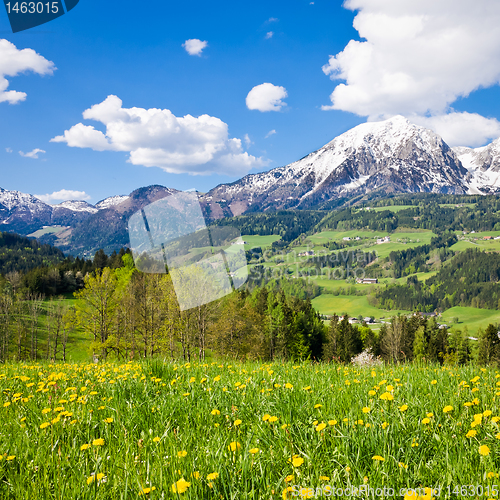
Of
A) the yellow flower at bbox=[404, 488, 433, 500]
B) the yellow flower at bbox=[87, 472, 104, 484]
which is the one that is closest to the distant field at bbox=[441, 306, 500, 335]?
the yellow flower at bbox=[404, 488, 433, 500]

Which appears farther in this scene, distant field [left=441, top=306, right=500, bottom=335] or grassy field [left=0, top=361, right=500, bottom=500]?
distant field [left=441, top=306, right=500, bottom=335]

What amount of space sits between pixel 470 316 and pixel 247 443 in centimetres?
22780

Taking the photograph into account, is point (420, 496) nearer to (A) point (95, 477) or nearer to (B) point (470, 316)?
(A) point (95, 477)

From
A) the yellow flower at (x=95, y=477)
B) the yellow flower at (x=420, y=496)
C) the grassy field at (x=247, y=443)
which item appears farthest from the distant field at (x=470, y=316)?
the yellow flower at (x=95, y=477)

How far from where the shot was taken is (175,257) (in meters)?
8.23

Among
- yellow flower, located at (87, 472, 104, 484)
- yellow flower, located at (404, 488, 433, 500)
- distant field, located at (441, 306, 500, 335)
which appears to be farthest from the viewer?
distant field, located at (441, 306, 500, 335)

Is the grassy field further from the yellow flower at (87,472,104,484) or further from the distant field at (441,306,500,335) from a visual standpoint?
the distant field at (441,306,500,335)

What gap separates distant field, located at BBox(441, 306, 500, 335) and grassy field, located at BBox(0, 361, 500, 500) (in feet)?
649

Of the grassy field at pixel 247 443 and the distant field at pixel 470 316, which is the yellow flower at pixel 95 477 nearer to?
the grassy field at pixel 247 443

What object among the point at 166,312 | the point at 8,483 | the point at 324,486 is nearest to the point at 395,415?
the point at 324,486

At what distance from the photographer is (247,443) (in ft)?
7.32

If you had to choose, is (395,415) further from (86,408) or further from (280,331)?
(280,331)

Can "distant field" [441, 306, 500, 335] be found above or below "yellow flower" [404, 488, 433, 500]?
below

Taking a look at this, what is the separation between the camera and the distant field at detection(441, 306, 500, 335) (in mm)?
167613
